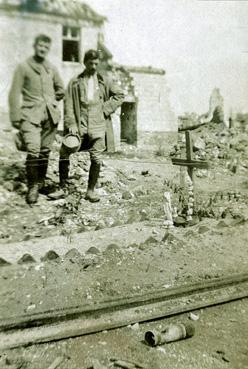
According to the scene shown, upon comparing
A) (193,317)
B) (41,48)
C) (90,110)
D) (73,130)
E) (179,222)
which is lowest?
(193,317)

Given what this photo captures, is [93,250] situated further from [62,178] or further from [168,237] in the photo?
[168,237]

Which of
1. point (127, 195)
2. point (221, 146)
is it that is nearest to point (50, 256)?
point (127, 195)

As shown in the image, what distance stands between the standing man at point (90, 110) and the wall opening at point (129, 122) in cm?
Result: 15

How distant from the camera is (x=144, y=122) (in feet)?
15.8

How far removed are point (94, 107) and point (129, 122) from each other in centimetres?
48

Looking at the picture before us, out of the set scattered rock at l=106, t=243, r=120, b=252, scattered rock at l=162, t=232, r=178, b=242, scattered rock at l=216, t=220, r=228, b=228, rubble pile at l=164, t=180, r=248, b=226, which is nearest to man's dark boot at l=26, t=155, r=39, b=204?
scattered rock at l=106, t=243, r=120, b=252

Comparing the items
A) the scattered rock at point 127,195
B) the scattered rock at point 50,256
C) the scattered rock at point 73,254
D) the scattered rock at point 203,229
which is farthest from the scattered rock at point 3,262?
the scattered rock at point 203,229

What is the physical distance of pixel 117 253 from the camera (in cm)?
449

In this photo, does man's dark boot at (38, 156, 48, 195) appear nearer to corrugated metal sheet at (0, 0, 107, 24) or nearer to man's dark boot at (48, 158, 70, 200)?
man's dark boot at (48, 158, 70, 200)

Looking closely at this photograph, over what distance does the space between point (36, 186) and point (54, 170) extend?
0.28m

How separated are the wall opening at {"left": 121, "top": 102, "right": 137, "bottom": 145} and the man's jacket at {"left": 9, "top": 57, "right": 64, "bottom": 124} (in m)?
0.83

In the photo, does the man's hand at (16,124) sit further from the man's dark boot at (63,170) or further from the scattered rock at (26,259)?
the scattered rock at (26,259)

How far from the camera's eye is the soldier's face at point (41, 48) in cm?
390

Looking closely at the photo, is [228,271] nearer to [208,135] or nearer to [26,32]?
[208,135]
